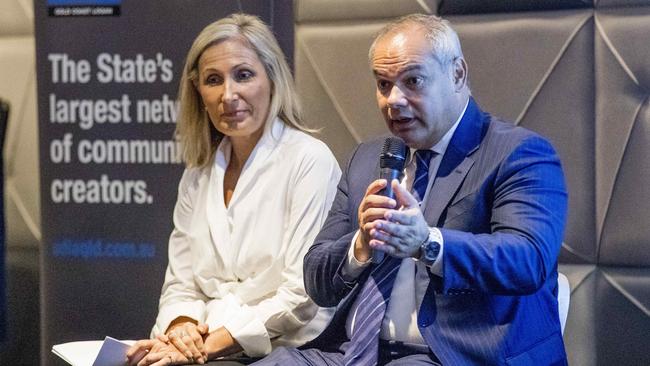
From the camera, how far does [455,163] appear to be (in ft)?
8.71

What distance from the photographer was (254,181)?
3.29 metres

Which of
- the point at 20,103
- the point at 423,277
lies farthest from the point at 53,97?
the point at 423,277

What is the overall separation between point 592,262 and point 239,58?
1490 mm

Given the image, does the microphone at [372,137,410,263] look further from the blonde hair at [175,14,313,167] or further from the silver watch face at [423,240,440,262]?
the blonde hair at [175,14,313,167]

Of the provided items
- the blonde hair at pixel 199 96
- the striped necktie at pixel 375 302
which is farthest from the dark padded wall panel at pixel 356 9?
the striped necktie at pixel 375 302

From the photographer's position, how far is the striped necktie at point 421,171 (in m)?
2.69

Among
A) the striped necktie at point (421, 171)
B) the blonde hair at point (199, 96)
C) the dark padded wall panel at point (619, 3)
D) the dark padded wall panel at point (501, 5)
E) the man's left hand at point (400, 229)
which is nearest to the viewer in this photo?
the man's left hand at point (400, 229)

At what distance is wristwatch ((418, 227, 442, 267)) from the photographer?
2.38 meters

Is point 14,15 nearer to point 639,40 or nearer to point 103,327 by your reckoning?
point 103,327

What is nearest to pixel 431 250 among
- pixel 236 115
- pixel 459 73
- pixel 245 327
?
pixel 459 73

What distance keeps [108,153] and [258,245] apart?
3.29ft

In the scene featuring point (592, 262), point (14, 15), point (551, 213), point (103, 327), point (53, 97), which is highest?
point (14, 15)

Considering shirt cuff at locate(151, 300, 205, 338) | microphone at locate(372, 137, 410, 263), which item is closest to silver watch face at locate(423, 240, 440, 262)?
microphone at locate(372, 137, 410, 263)

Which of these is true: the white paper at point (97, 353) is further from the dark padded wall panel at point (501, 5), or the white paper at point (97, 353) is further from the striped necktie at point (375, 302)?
the dark padded wall panel at point (501, 5)
